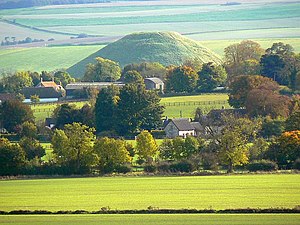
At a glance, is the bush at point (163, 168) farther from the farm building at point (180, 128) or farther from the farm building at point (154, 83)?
the farm building at point (154, 83)

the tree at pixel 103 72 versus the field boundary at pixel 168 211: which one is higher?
the field boundary at pixel 168 211

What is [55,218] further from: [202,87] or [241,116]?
[202,87]

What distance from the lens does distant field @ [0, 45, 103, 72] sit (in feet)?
448

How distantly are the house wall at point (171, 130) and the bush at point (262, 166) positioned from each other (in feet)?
53.3

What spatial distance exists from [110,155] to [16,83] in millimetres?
45989

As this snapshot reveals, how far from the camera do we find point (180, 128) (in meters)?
66.1

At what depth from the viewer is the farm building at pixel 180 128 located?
65688 millimetres

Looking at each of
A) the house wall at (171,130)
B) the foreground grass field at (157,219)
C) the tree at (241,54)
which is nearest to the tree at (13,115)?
the house wall at (171,130)

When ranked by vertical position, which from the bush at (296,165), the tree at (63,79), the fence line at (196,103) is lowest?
the tree at (63,79)

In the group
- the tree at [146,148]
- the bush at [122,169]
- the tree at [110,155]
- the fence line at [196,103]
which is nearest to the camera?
the bush at [122,169]

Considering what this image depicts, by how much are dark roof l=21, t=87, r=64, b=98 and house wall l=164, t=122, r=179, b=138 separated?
24924 mm

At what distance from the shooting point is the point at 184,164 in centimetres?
4997

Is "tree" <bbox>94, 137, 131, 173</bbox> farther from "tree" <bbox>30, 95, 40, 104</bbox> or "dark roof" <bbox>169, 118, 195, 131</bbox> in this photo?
"tree" <bbox>30, 95, 40, 104</bbox>

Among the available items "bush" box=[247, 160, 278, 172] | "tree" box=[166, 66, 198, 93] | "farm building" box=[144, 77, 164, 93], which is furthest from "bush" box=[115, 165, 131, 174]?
"farm building" box=[144, 77, 164, 93]
